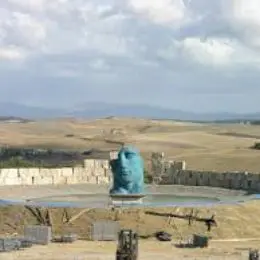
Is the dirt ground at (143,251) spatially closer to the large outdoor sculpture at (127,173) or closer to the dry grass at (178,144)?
the large outdoor sculpture at (127,173)

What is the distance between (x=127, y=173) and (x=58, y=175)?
1021 cm

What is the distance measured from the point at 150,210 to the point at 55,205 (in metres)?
3.87

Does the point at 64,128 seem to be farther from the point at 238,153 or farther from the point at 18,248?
the point at 18,248

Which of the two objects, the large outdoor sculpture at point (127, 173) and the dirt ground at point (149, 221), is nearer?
the dirt ground at point (149, 221)

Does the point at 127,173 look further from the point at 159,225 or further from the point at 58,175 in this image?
the point at 58,175

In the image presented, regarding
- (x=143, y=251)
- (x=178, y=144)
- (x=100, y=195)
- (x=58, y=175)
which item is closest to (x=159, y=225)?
(x=143, y=251)

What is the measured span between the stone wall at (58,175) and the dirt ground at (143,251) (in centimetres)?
1403

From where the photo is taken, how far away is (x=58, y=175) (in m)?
49.8

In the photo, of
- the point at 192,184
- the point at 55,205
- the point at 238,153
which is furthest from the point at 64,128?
the point at 55,205

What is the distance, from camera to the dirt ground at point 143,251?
3064cm

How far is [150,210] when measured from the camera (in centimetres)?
3666

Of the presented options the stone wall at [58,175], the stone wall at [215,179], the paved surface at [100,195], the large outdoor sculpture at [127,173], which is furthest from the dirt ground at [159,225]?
the stone wall at [58,175]

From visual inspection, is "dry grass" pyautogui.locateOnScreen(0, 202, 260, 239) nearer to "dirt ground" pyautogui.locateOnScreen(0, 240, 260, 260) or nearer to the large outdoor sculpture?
"dirt ground" pyautogui.locateOnScreen(0, 240, 260, 260)

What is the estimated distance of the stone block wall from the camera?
4838cm
